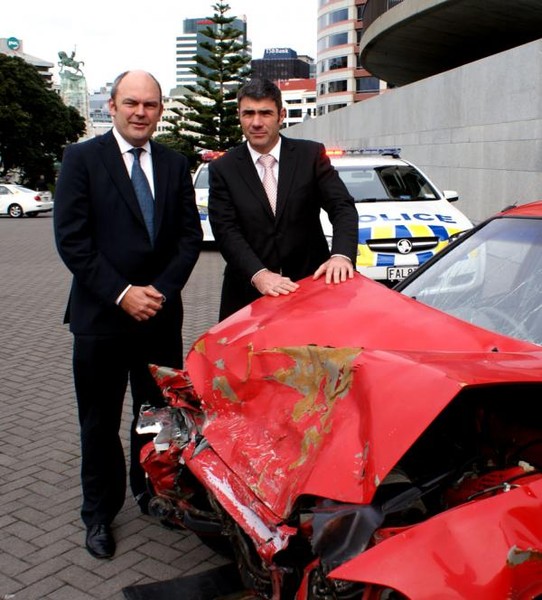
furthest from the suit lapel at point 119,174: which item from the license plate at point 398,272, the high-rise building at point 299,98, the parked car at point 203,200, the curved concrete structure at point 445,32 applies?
the high-rise building at point 299,98

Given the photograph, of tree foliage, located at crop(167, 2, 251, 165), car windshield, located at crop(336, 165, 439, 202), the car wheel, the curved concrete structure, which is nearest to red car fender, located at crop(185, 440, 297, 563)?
car windshield, located at crop(336, 165, 439, 202)

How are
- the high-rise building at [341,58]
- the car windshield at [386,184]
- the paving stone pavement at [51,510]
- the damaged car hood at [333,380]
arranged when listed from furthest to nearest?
1. the high-rise building at [341,58]
2. the car windshield at [386,184]
3. the paving stone pavement at [51,510]
4. the damaged car hood at [333,380]

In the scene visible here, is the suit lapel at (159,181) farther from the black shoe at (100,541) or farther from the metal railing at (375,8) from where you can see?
the metal railing at (375,8)

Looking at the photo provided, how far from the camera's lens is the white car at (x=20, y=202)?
32.2 meters

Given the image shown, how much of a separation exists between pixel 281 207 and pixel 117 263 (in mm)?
858

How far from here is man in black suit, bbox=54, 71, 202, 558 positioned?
329cm

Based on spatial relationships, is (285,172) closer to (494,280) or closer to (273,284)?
(273,284)

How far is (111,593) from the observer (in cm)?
304

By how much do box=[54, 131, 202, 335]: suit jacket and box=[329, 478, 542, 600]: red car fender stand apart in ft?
6.29

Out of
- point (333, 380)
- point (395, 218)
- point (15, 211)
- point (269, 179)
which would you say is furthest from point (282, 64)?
point (333, 380)

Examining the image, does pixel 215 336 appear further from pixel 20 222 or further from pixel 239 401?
pixel 20 222

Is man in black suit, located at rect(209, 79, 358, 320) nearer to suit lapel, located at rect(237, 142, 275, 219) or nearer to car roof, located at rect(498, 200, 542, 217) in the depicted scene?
suit lapel, located at rect(237, 142, 275, 219)

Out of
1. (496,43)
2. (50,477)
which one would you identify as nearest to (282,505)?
(50,477)

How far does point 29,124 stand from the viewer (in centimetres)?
5603
